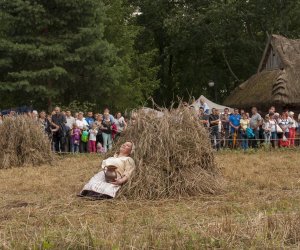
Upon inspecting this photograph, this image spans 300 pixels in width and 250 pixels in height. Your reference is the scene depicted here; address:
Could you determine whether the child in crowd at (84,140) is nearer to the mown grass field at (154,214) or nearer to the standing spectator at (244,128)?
the mown grass field at (154,214)

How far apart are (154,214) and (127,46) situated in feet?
88.7

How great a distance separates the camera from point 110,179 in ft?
30.8

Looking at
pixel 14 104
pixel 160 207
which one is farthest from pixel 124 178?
pixel 14 104

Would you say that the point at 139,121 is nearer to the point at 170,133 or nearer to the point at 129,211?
the point at 170,133

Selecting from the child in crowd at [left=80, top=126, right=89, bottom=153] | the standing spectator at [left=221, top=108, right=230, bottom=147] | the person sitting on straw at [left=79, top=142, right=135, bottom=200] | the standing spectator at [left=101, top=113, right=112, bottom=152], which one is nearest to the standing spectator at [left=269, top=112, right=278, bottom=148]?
the standing spectator at [left=221, top=108, right=230, bottom=147]

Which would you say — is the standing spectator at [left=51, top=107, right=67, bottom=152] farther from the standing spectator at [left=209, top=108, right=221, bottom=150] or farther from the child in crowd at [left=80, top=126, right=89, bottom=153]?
the standing spectator at [left=209, top=108, right=221, bottom=150]

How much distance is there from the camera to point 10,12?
24781 mm

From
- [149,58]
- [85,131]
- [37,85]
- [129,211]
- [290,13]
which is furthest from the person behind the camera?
[149,58]

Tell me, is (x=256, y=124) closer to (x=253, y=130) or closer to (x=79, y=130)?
(x=253, y=130)

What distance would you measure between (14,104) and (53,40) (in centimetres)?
367

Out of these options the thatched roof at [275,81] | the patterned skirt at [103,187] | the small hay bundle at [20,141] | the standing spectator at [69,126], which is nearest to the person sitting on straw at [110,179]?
the patterned skirt at [103,187]

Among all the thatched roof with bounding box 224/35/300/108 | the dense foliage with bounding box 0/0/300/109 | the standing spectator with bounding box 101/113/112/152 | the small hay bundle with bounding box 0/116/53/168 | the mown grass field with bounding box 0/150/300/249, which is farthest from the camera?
the thatched roof with bounding box 224/35/300/108

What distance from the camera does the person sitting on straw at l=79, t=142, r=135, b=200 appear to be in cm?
915

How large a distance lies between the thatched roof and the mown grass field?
44.6ft
